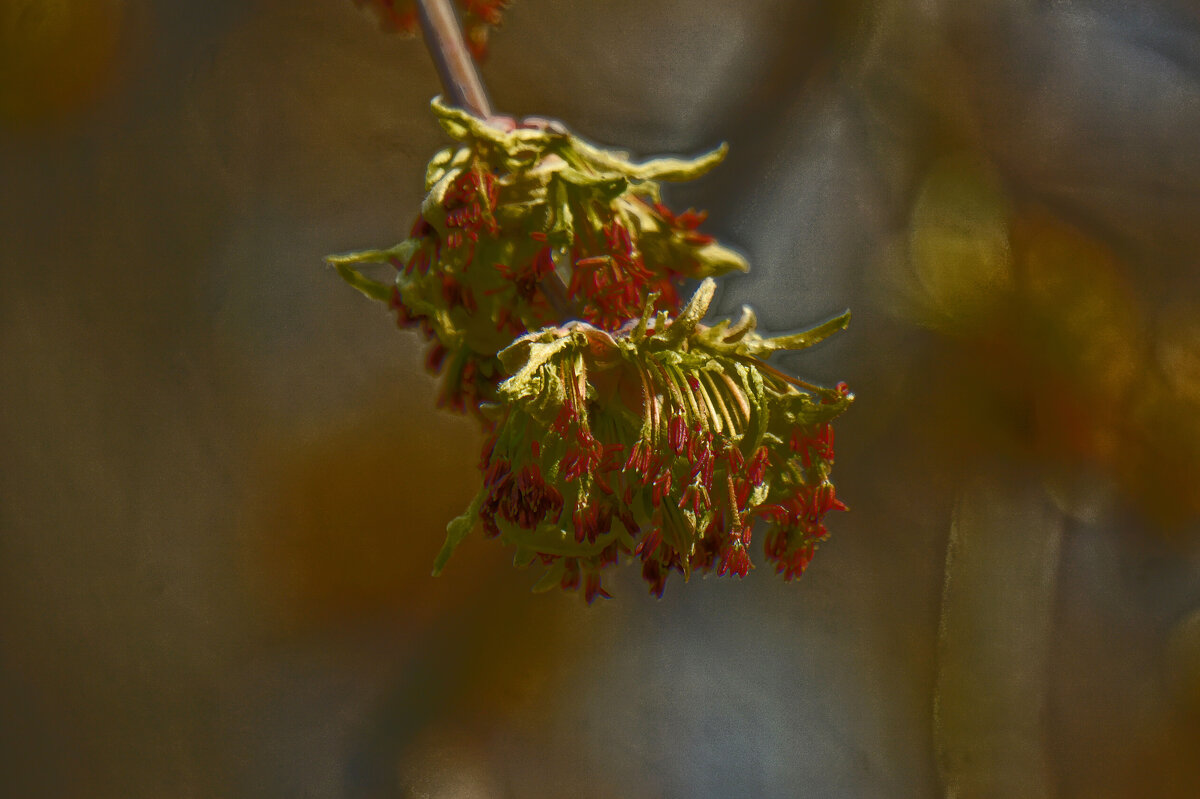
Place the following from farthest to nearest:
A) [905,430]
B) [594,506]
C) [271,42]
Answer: [905,430] → [271,42] → [594,506]

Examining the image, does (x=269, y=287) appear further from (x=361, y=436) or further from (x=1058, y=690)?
(x=1058, y=690)

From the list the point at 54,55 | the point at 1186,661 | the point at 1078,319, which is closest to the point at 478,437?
the point at 54,55

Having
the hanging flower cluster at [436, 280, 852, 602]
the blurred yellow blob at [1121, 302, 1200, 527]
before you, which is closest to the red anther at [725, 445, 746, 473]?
the hanging flower cluster at [436, 280, 852, 602]

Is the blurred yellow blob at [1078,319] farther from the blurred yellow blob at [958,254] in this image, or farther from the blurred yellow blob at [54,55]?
the blurred yellow blob at [54,55]

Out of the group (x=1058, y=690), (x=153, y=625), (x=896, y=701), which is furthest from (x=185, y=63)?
(x=1058, y=690)

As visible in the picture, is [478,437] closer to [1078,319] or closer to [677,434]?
[677,434]

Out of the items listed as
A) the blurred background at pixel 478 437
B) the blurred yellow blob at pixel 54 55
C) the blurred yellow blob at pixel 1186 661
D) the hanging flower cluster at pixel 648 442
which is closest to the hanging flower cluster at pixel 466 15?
the blurred background at pixel 478 437
